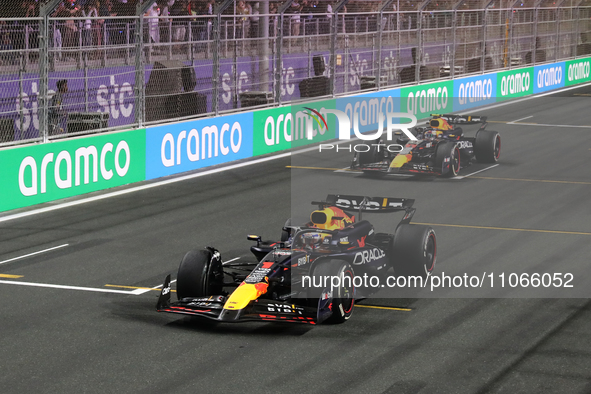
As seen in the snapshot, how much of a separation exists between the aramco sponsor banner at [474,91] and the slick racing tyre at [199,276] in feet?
63.9

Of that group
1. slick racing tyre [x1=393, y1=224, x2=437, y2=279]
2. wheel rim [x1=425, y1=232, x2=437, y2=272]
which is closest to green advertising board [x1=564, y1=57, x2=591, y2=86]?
wheel rim [x1=425, y1=232, x2=437, y2=272]

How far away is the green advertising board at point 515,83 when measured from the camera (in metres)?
30.0

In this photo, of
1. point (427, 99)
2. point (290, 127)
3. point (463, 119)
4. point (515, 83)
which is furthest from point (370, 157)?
point (515, 83)

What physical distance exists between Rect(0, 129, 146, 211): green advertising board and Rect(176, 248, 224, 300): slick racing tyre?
571cm

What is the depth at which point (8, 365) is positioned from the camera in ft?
23.5

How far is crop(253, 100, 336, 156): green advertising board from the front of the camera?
19062 millimetres

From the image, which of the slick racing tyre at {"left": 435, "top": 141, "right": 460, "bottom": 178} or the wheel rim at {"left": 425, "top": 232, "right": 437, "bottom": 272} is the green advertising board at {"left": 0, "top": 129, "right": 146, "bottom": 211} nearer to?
the slick racing tyre at {"left": 435, "top": 141, "right": 460, "bottom": 178}

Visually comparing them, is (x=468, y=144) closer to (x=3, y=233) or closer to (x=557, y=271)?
(x=557, y=271)

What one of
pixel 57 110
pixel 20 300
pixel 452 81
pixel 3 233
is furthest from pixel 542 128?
pixel 20 300

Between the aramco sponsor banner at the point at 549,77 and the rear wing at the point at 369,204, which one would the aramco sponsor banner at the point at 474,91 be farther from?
the rear wing at the point at 369,204

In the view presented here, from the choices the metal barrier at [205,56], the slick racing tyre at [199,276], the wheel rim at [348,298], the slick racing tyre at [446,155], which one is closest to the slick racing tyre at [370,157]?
the slick racing tyre at [446,155]

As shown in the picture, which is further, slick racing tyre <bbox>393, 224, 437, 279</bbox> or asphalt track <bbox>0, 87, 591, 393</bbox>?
slick racing tyre <bbox>393, 224, 437, 279</bbox>

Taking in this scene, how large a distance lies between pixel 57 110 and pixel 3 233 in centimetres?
292

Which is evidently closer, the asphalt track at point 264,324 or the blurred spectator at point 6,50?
the asphalt track at point 264,324
